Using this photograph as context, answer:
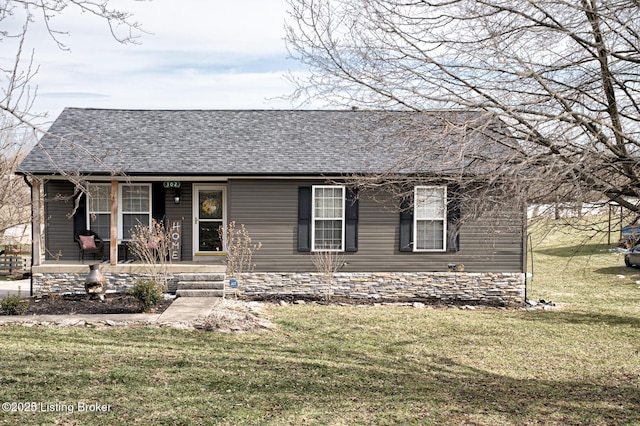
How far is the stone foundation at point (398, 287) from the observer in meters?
14.8

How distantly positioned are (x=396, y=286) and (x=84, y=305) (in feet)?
22.8

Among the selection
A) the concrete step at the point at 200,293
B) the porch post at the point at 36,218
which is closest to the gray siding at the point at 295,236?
the concrete step at the point at 200,293

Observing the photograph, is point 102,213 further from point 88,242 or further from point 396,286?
point 396,286

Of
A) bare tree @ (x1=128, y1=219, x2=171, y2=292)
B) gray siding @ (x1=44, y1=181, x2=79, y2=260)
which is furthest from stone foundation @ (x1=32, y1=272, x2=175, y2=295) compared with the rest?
gray siding @ (x1=44, y1=181, x2=79, y2=260)

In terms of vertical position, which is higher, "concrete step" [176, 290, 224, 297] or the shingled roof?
the shingled roof

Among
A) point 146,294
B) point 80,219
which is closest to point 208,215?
point 80,219

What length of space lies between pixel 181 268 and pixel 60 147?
4206mm

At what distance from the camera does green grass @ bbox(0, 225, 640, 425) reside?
6637mm

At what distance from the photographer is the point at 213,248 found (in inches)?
639

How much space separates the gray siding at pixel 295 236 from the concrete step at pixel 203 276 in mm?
962

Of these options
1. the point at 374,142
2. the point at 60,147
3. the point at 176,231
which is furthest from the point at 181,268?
the point at 374,142

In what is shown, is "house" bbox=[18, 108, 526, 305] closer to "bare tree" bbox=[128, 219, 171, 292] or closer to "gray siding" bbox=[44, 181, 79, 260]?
"gray siding" bbox=[44, 181, 79, 260]

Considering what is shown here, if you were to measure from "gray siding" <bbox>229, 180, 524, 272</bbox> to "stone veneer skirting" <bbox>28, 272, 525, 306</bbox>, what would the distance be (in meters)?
0.17

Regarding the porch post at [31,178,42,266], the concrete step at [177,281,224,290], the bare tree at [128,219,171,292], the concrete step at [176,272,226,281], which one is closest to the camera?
the porch post at [31,178,42,266]
